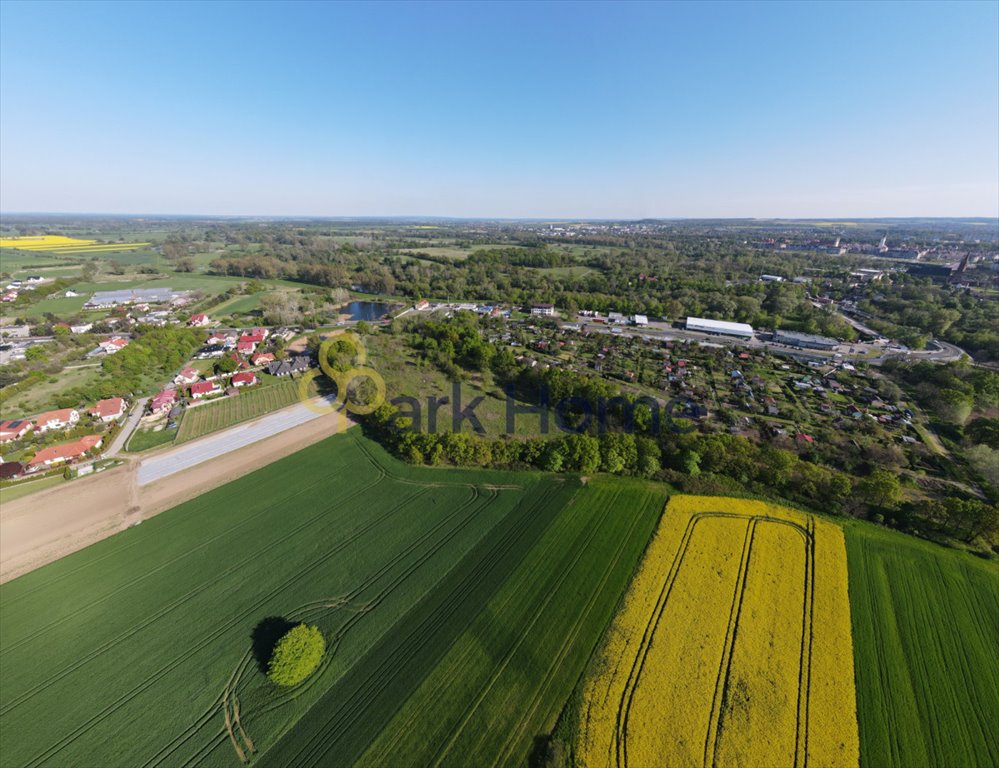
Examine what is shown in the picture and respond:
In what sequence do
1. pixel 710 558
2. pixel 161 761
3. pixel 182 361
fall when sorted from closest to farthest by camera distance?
pixel 161 761 < pixel 710 558 < pixel 182 361

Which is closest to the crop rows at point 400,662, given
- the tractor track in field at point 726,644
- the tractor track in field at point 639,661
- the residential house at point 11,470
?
the tractor track in field at point 639,661

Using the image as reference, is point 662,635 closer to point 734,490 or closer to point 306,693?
point 734,490

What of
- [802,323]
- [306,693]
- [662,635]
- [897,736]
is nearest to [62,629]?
[306,693]

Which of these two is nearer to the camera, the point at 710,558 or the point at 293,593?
the point at 293,593

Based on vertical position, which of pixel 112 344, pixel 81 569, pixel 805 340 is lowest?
pixel 81 569

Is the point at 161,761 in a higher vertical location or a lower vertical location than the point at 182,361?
lower

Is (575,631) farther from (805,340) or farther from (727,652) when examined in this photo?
(805,340)

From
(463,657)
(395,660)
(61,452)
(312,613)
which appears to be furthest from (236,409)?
(463,657)
